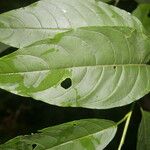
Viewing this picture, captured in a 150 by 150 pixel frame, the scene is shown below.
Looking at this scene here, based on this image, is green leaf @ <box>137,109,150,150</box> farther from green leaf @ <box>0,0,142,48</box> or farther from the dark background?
the dark background

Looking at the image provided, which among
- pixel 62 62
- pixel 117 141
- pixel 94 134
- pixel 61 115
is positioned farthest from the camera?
pixel 61 115

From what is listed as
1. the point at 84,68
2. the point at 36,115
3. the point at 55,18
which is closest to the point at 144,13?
the point at 55,18

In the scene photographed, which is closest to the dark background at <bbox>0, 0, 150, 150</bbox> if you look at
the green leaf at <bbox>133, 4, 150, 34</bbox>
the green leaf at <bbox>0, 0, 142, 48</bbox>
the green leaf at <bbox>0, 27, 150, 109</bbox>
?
the green leaf at <bbox>133, 4, 150, 34</bbox>

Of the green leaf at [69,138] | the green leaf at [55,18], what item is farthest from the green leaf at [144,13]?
the green leaf at [69,138]

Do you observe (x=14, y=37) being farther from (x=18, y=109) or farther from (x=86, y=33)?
(x=18, y=109)

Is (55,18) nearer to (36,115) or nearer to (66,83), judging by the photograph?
(66,83)

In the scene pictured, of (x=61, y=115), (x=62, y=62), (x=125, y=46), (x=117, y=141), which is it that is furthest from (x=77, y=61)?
(x=61, y=115)
